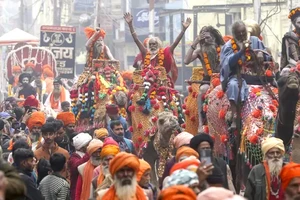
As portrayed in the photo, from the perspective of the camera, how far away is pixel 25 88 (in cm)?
2980

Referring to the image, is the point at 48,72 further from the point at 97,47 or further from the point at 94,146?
the point at 94,146

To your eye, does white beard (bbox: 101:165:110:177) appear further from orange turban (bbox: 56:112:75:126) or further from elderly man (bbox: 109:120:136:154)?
orange turban (bbox: 56:112:75:126)

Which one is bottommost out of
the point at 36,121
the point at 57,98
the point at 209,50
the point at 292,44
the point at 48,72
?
the point at 57,98

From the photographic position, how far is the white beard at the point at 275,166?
1170 cm

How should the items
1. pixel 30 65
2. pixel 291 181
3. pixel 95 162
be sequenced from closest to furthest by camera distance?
pixel 291 181 → pixel 95 162 → pixel 30 65

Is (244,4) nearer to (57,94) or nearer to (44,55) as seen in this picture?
(44,55)

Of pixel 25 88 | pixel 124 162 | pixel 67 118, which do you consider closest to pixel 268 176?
pixel 124 162

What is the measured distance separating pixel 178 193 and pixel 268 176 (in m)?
Result: 3.74

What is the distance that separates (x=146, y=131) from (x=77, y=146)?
9.66ft

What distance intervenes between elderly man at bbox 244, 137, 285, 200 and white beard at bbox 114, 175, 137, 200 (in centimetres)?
206

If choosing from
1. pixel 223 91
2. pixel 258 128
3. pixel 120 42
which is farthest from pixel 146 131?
pixel 120 42

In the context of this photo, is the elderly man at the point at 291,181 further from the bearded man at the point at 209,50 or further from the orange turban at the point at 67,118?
the orange turban at the point at 67,118

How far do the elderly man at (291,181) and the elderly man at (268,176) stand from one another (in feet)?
6.55

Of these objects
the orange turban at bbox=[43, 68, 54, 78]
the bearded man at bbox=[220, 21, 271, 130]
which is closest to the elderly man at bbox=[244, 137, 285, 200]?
the bearded man at bbox=[220, 21, 271, 130]
